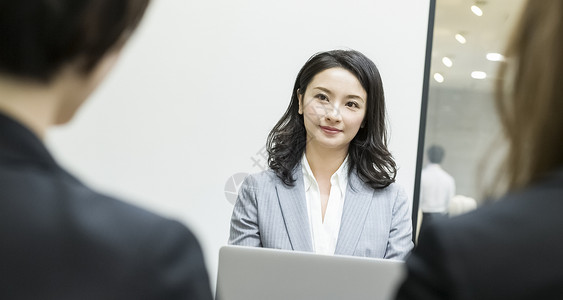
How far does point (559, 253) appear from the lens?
74cm

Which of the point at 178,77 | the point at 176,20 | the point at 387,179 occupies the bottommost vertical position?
the point at 387,179

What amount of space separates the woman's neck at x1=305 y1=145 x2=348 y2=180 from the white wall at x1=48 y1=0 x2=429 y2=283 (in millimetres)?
836

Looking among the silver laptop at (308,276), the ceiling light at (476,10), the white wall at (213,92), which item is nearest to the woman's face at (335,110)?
the white wall at (213,92)

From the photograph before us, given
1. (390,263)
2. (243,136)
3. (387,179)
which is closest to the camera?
(390,263)

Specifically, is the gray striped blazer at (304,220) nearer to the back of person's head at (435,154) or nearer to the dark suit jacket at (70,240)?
the back of person's head at (435,154)

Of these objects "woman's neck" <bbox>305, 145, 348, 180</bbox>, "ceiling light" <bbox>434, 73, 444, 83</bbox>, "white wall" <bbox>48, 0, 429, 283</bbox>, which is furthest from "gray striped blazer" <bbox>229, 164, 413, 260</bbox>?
"ceiling light" <bbox>434, 73, 444, 83</bbox>

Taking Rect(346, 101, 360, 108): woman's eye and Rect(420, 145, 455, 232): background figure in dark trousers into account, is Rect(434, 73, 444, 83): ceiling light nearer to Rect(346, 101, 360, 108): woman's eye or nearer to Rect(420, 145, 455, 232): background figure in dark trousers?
Rect(420, 145, 455, 232): background figure in dark trousers

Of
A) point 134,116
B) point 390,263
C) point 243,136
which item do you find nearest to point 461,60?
point 243,136

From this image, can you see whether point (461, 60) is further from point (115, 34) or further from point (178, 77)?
point (115, 34)

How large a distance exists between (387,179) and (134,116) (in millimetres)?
1740

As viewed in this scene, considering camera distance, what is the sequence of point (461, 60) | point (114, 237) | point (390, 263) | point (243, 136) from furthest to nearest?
point (461, 60) → point (243, 136) → point (390, 263) → point (114, 237)

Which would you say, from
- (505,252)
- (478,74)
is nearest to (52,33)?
(505,252)

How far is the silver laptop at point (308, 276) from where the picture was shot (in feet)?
5.69

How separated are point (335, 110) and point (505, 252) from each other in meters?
2.52
